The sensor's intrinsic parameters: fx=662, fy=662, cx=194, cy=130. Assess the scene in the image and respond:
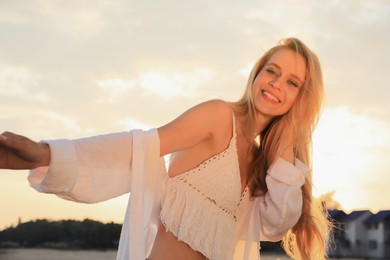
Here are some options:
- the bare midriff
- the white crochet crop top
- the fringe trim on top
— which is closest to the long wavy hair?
the white crochet crop top

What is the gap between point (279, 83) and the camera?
337cm

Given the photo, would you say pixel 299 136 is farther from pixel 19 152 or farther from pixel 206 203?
pixel 19 152

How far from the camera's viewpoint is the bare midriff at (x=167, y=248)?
300cm

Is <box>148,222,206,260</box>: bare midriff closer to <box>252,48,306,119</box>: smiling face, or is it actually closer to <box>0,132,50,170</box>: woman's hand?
<box>252,48,306,119</box>: smiling face

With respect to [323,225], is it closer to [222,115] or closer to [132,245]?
[222,115]

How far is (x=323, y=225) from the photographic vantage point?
3721mm

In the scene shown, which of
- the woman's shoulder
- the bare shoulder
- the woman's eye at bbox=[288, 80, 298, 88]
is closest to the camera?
the bare shoulder

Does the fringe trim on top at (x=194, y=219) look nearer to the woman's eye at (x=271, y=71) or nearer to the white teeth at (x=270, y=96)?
the white teeth at (x=270, y=96)

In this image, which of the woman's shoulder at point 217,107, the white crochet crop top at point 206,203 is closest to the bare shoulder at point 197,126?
the woman's shoulder at point 217,107

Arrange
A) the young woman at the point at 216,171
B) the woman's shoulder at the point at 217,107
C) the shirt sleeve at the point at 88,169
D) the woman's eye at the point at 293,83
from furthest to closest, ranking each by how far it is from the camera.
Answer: the woman's eye at the point at 293,83 → the woman's shoulder at the point at 217,107 → the young woman at the point at 216,171 → the shirt sleeve at the point at 88,169

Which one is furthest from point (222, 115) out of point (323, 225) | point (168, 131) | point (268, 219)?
point (323, 225)

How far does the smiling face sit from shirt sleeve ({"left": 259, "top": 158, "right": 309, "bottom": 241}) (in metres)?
0.28

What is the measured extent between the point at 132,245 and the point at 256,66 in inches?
55.0

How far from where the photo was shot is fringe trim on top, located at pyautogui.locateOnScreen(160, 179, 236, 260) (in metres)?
2.98
